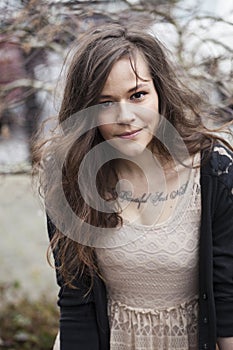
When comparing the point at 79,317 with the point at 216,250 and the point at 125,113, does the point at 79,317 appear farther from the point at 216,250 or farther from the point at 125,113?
the point at 125,113

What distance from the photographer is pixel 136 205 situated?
243cm

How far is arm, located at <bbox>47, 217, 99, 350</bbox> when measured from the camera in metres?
2.49

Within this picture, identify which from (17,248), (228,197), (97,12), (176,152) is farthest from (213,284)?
(17,248)

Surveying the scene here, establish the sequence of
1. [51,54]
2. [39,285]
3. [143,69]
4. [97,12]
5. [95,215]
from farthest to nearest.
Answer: [39,285] < [51,54] < [97,12] < [95,215] < [143,69]

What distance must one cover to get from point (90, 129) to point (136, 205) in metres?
0.29

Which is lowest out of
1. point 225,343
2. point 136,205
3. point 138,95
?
point 225,343

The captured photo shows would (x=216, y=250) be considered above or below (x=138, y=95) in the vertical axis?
below

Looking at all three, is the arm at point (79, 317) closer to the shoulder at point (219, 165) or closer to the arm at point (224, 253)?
the arm at point (224, 253)

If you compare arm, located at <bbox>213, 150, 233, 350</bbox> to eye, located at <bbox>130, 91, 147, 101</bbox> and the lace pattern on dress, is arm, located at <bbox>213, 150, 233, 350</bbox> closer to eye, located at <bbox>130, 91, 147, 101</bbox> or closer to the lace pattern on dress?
the lace pattern on dress

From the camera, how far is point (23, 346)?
416 cm

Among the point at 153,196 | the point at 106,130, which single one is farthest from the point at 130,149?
the point at 153,196

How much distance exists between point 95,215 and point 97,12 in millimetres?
1063

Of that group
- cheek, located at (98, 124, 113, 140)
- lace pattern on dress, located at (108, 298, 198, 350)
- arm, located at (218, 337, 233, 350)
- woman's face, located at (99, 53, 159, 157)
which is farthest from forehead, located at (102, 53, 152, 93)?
arm, located at (218, 337, 233, 350)

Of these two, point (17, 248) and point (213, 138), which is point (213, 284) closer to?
point (213, 138)
